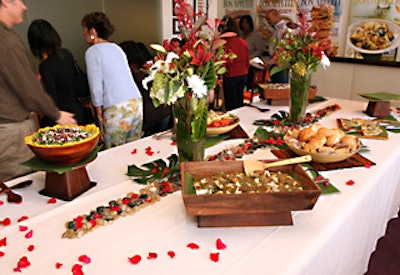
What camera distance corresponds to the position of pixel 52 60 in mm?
2438

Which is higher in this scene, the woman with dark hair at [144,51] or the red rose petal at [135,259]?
the woman with dark hair at [144,51]

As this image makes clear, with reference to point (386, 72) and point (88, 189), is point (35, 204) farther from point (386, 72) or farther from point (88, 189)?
point (386, 72)

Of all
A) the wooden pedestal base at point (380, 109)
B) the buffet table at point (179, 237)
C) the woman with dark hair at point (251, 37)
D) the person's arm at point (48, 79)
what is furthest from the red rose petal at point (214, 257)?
the woman with dark hair at point (251, 37)

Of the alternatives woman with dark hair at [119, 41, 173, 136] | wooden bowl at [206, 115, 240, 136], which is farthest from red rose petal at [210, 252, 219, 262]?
woman with dark hair at [119, 41, 173, 136]

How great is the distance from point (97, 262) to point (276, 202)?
1.59 feet

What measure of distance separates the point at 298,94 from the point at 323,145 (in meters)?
0.56

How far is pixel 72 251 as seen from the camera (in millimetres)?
926

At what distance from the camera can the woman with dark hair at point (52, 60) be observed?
2.38 m

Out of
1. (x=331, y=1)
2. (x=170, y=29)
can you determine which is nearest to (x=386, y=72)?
(x=331, y=1)

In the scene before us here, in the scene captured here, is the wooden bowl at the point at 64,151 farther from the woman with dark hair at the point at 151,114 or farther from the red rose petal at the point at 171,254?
the woman with dark hair at the point at 151,114

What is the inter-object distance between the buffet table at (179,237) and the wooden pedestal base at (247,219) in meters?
0.02

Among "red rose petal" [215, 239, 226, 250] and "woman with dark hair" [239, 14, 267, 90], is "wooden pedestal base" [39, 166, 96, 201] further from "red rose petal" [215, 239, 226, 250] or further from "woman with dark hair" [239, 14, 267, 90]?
"woman with dark hair" [239, 14, 267, 90]

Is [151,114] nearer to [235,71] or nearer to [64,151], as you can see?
[235,71]

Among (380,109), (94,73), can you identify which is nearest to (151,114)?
(94,73)
